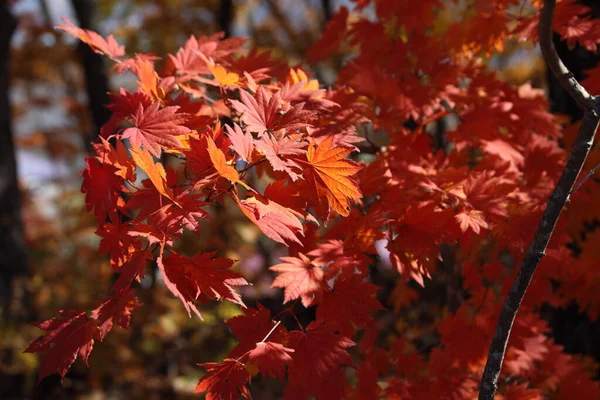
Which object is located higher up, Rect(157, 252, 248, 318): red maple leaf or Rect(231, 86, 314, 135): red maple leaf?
Rect(231, 86, 314, 135): red maple leaf

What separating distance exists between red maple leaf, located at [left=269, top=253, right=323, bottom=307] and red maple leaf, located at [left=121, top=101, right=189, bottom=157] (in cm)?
47

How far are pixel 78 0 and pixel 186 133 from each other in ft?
14.3

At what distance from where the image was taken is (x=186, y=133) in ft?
5.02

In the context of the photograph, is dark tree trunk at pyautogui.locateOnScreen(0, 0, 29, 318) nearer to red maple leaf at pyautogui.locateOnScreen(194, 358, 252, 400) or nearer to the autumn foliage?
the autumn foliage

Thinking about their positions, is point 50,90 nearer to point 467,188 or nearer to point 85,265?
point 85,265

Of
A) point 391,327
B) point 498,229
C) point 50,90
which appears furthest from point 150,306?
point 50,90

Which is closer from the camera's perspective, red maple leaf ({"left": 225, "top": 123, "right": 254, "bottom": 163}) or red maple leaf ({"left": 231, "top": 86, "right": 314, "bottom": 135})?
red maple leaf ({"left": 225, "top": 123, "right": 254, "bottom": 163})

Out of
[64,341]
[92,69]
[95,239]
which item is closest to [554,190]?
[64,341]

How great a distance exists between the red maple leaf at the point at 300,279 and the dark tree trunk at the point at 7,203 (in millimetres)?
5365

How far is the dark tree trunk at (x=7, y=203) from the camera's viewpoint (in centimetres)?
596

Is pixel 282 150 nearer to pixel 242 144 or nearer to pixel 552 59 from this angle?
pixel 242 144

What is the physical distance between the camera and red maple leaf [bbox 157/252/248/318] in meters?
1.43

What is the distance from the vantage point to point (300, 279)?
62.6 inches

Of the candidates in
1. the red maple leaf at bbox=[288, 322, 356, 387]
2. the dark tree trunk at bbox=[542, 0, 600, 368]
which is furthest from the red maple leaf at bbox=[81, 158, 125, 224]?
the dark tree trunk at bbox=[542, 0, 600, 368]
